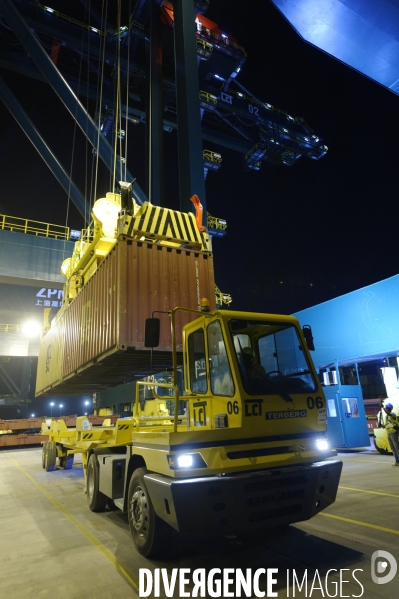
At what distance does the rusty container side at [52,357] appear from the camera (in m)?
9.82

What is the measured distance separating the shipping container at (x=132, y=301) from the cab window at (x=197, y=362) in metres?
0.94

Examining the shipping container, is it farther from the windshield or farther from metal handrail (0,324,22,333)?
metal handrail (0,324,22,333)

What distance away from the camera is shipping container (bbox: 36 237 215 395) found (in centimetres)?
581

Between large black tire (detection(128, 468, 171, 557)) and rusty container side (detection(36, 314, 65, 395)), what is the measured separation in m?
6.09

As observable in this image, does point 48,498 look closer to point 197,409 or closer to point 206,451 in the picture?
point 197,409

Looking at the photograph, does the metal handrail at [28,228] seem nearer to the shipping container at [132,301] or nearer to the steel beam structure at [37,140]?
the steel beam structure at [37,140]

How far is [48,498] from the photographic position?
275 inches

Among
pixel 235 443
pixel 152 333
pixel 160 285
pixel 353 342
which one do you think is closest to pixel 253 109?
pixel 353 342

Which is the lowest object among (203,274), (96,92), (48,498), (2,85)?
(48,498)

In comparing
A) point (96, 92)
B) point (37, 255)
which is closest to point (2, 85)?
point (96, 92)

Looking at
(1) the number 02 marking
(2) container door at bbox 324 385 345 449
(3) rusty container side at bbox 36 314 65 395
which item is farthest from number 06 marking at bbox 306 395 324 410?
(1) the number 02 marking

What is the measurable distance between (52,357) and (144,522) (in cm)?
811

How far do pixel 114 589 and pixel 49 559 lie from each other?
124 centimetres

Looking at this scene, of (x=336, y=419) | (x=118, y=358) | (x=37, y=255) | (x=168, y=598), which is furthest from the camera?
(x=37, y=255)
